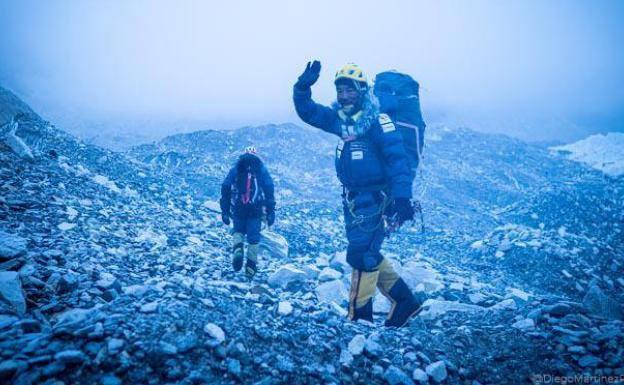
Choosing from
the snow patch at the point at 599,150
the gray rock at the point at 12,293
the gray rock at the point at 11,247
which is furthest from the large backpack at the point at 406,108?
the snow patch at the point at 599,150

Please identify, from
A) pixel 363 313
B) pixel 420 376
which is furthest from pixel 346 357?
pixel 363 313

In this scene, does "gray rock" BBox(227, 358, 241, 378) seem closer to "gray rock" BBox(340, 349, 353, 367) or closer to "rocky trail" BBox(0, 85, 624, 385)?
"rocky trail" BBox(0, 85, 624, 385)

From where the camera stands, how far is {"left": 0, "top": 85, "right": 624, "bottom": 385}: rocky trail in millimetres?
2188

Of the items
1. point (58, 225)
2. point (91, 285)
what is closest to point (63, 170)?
point (58, 225)

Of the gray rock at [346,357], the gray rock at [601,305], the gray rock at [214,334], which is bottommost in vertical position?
the gray rock at [601,305]

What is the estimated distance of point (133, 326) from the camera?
2283 millimetres

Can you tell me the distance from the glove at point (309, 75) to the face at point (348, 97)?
0.91 feet

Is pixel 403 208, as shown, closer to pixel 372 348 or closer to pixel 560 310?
pixel 372 348

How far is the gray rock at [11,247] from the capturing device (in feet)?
10.6

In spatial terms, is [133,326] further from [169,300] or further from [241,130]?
[241,130]

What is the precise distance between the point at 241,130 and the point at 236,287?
2116 centimetres

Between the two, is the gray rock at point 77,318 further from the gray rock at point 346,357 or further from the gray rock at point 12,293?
the gray rock at point 346,357

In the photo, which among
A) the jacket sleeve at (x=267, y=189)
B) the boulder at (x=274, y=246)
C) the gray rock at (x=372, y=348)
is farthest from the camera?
the boulder at (x=274, y=246)

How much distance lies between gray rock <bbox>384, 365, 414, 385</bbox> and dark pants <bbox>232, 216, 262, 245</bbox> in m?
3.21
